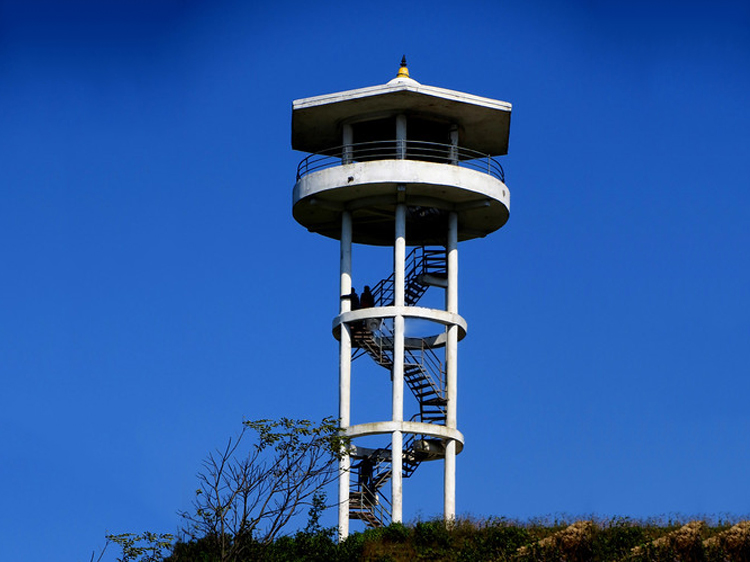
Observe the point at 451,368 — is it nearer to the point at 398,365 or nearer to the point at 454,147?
the point at 398,365

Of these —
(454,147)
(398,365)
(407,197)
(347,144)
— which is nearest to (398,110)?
(347,144)

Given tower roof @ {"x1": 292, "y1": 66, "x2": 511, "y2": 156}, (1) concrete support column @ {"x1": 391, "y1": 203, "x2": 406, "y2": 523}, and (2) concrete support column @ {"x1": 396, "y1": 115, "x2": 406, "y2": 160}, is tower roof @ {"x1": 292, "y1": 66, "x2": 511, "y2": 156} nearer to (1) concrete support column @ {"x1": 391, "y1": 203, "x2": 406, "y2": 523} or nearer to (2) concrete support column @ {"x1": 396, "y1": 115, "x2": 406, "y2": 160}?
(2) concrete support column @ {"x1": 396, "y1": 115, "x2": 406, "y2": 160}

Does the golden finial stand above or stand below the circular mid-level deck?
above

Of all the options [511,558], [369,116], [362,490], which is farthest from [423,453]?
[369,116]

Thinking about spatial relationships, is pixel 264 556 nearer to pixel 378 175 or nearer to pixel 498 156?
pixel 378 175

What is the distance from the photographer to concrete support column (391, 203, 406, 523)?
184 feet

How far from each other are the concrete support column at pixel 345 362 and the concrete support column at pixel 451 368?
10.5 ft

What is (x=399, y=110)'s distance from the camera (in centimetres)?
5819

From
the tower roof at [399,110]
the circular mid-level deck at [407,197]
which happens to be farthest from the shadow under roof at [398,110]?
the circular mid-level deck at [407,197]

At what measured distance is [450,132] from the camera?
59.6m

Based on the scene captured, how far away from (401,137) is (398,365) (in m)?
7.44

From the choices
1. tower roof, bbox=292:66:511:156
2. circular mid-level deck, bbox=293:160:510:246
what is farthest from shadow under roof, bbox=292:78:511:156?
circular mid-level deck, bbox=293:160:510:246

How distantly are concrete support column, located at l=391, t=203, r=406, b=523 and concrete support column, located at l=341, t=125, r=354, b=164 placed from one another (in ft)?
7.79

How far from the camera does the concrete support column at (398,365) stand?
5606 cm
